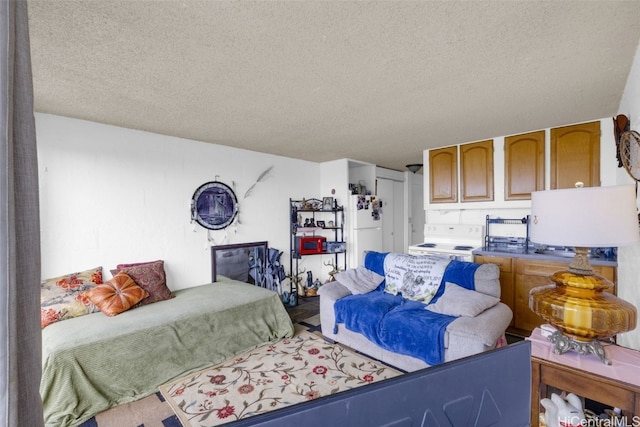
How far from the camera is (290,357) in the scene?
2645 mm

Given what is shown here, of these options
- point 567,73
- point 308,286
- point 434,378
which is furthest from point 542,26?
point 308,286

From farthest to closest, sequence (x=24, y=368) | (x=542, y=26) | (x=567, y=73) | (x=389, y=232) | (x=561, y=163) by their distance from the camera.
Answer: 1. (x=389, y=232)
2. (x=561, y=163)
3. (x=567, y=73)
4. (x=542, y=26)
5. (x=24, y=368)

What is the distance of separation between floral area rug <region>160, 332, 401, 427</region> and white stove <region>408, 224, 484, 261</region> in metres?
1.71

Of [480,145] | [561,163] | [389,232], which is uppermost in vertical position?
[480,145]

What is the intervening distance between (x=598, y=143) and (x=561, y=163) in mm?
328

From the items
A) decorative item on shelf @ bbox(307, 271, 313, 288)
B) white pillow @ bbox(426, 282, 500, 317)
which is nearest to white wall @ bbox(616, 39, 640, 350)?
white pillow @ bbox(426, 282, 500, 317)

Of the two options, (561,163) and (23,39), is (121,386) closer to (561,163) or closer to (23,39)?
(23,39)

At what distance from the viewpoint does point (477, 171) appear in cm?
364

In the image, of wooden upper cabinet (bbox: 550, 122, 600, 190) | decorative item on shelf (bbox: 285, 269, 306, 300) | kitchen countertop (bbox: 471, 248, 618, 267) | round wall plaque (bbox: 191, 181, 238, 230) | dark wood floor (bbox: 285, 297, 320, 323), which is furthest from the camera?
decorative item on shelf (bbox: 285, 269, 306, 300)

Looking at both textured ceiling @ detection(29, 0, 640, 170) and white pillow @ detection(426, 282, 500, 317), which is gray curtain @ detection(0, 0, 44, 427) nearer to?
textured ceiling @ detection(29, 0, 640, 170)

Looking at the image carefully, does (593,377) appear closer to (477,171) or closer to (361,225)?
(477,171)

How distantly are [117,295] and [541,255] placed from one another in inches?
161

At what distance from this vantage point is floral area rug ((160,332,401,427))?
1986 mm
